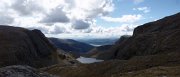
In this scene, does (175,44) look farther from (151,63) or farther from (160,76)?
(160,76)

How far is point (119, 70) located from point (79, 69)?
27.3m

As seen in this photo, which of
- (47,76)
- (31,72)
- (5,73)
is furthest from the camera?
(47,76)

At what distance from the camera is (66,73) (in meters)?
118

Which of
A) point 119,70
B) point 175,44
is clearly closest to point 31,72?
point 119,70

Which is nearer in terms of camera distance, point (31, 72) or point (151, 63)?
point (31, 72)

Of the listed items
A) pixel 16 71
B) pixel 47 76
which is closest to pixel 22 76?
pixel 16 71

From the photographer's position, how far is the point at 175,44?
16188 cm

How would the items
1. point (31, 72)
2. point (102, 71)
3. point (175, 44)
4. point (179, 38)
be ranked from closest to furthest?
point (31, 72)
point (102, 71)
point (175, 44)
point (179, 38)

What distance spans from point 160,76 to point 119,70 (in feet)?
137

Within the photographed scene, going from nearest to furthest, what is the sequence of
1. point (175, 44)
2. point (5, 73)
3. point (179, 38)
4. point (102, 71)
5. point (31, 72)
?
point (5, 73) → point (31, 72) → point (102, 71) → point (175, 44) → point (179, 38)

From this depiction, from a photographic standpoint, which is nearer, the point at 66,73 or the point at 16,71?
the point at 16,71

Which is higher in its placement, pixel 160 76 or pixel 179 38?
pixel 179 38

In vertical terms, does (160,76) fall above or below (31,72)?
below

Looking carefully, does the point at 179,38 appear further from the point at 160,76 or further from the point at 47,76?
the point at 47,76
